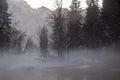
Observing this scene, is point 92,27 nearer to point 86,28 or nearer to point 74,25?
point 86,28

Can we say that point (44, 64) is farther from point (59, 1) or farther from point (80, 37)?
point (80, 37)

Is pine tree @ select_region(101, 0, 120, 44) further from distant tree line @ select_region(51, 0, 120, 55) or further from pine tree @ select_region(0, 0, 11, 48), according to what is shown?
pine tree @ select_region(0, 0, 11, 48)

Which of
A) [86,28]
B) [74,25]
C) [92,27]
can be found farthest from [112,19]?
[74,25]

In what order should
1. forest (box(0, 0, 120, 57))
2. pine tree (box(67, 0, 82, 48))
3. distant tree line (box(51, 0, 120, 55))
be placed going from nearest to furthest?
forest (box(0, 0, 120, 57)) → distant tree line (box(51, 0, 120, 55)) → pine tree (box(67, 0, 82, 48))

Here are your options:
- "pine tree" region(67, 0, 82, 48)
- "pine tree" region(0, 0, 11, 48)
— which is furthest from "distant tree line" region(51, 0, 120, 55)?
"pine tree" region(0, 0, 11, 48)

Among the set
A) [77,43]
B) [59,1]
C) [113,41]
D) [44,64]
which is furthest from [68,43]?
[44,64]

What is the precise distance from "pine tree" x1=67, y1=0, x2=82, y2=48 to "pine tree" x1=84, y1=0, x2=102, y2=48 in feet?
9.33

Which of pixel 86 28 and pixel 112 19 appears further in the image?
pixel 86 28

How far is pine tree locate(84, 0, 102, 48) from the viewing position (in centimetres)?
4909

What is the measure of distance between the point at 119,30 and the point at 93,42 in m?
13.9

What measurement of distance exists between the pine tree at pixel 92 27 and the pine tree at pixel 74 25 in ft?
9.33

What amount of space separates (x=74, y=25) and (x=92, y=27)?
202 inches

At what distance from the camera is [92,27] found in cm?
5006

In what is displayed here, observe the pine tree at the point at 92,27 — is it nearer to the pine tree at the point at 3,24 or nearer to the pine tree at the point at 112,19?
the pine tree at the point at 112,19
